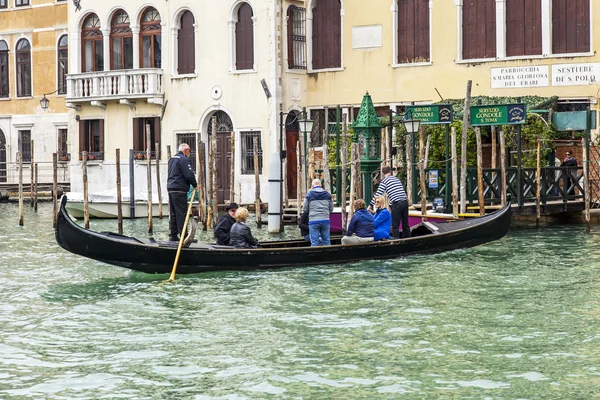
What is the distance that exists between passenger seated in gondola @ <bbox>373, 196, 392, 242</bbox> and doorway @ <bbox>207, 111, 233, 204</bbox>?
10.8 meters

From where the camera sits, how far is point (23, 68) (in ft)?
107

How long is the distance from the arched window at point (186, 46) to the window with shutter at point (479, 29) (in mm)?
6495

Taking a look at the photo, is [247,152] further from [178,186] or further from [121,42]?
[178,186]

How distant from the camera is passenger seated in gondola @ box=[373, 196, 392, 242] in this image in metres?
15.0

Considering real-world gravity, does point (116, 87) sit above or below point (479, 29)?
below

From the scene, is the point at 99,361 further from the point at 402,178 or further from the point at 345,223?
the point at 402,178

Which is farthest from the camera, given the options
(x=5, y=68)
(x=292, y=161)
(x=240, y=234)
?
(x=5, y=68)

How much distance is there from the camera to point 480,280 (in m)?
13.1

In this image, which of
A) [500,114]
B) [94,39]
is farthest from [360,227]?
[94,39]

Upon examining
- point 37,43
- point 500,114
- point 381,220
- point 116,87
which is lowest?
point 381,220

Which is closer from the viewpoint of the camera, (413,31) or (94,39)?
(413,31)

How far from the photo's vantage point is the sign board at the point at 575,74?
21281 mm

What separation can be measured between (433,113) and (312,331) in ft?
30.8

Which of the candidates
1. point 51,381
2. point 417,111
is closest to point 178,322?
point 51,381
